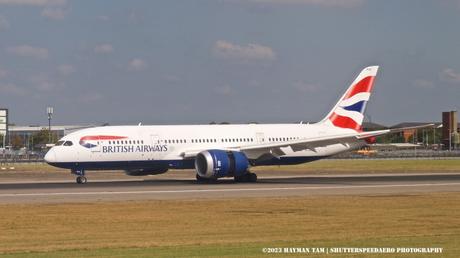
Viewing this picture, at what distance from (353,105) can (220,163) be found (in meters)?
12.4

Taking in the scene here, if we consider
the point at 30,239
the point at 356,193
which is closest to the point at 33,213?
the point at 30,239

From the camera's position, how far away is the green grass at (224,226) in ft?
68.2

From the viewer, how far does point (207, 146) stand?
53156 mm

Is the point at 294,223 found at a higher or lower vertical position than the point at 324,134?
lower

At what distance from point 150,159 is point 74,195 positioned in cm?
1232

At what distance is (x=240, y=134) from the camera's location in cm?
5444

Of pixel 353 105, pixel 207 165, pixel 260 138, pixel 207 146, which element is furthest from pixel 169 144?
pixel 353 105

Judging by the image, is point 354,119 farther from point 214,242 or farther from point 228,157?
point 214,242

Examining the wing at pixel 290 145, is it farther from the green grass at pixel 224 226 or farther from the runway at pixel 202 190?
the green grass at pixel 224 226

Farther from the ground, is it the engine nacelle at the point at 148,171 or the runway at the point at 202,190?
the engine nacelle at the point at 148,171

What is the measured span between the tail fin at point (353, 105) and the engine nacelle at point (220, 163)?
31.3ft

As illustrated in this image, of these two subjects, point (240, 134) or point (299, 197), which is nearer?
point (299, 197)

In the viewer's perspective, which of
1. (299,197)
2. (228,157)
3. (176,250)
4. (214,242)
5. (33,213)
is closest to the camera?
(176,250)

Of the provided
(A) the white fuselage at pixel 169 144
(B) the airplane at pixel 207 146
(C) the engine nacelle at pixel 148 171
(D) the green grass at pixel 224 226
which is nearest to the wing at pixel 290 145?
(B) the airplane at pixel 207 146
